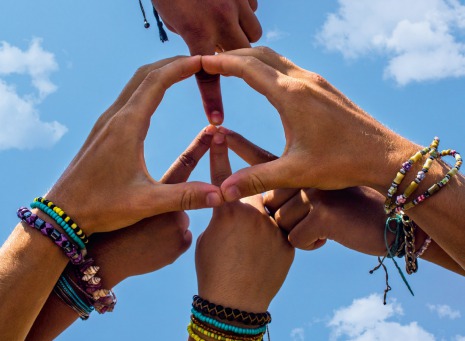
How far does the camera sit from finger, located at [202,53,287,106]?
2864 mm

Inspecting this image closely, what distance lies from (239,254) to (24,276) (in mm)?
1089

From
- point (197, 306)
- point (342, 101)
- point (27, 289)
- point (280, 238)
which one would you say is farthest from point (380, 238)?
point (27, 289)

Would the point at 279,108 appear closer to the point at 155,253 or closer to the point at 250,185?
the point at 250,185

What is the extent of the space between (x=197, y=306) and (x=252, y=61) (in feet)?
4.15

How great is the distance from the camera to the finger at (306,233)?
3281mm

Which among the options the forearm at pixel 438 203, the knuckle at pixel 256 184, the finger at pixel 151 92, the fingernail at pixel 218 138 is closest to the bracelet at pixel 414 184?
the forearm at pixel 438 203

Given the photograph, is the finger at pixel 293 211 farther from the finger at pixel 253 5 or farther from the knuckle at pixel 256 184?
the finger at pixel 253 5

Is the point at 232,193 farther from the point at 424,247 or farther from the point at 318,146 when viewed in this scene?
the point at 424,247

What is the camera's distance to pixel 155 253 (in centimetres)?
334

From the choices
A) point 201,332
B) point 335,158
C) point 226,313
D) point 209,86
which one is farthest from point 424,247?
point 209,86

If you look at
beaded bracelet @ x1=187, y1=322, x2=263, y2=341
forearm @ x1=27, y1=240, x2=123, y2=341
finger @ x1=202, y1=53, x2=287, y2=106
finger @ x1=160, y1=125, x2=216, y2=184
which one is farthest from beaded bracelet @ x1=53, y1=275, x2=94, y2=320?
finger @ x1=202, y1=53, x2=287, y2=106

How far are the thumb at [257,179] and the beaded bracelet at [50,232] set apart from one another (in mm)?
772

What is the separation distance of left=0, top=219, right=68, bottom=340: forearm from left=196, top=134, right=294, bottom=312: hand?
0.78m

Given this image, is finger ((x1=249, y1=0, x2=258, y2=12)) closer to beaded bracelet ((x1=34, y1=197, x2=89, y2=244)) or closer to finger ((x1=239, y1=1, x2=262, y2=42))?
finger ((x1=239, y1=1, x2=262, y2=42))
